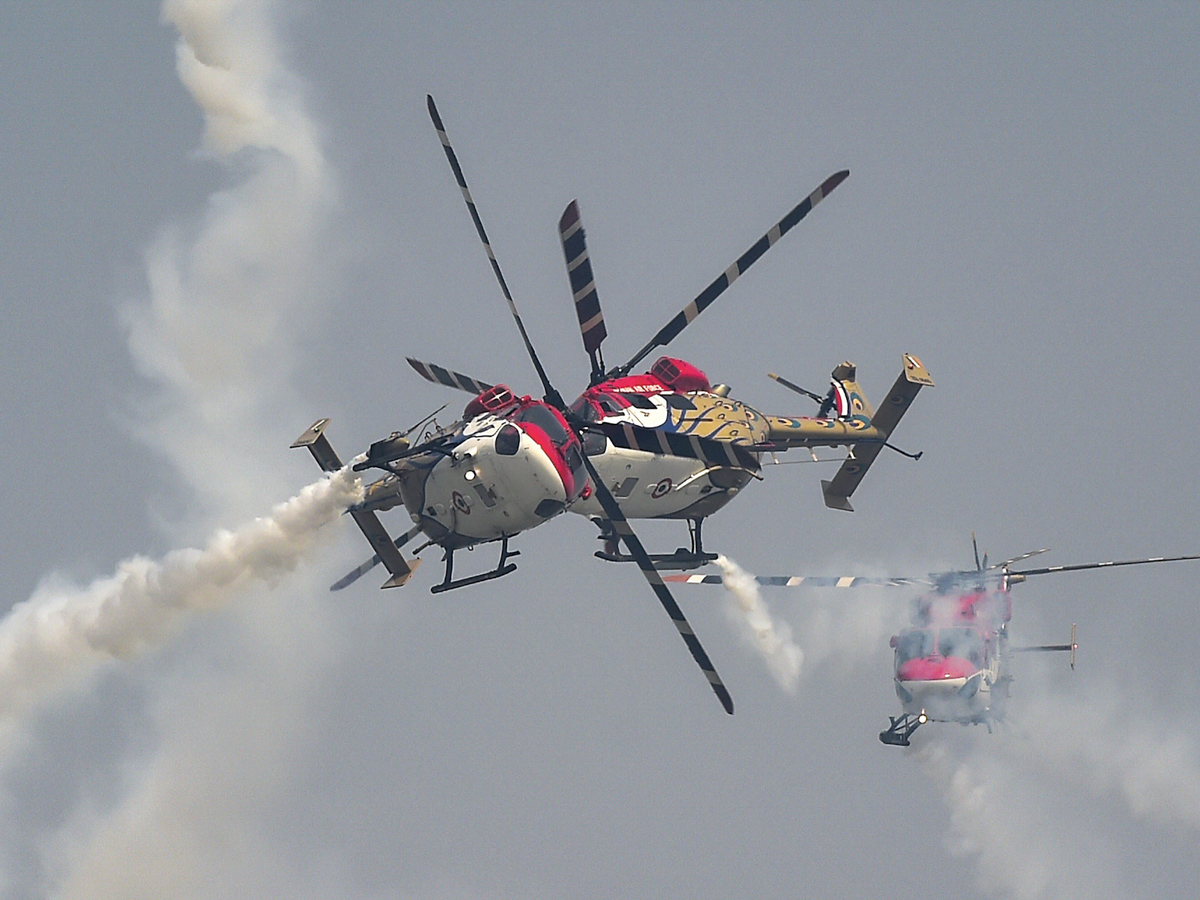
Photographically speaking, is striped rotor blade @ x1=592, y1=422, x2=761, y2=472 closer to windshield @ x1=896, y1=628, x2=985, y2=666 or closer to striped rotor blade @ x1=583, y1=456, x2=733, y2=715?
striped rotor blade @ x1=583, y1=456, x2=733, y2=715

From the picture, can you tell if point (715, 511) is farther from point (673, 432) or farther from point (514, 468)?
point (514, 468)

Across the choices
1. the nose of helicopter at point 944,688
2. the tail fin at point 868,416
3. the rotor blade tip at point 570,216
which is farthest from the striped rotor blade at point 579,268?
the nose of helicopter at point 944,688

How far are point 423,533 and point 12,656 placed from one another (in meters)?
11.0

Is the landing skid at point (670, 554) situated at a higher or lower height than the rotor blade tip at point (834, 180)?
lower

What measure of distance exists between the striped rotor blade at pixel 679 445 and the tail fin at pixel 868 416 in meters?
5.21

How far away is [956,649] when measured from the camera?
60781 millimetres

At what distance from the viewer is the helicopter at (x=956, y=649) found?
60312 mm

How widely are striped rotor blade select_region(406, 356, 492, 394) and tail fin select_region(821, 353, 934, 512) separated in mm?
10318

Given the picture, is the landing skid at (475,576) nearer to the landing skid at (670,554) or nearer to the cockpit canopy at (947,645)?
the landing skid at (670,554)

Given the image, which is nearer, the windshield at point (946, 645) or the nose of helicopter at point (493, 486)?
the nose of helicopter at point (493, 486)

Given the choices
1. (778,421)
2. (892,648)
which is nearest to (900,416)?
(778,421)

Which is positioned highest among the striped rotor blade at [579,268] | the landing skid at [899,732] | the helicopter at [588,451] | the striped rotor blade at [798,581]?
the striped rotor blade at [579,268]

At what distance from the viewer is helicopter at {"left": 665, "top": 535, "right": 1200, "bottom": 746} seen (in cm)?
6031

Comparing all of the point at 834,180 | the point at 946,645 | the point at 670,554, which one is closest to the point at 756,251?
the point at 834,180
